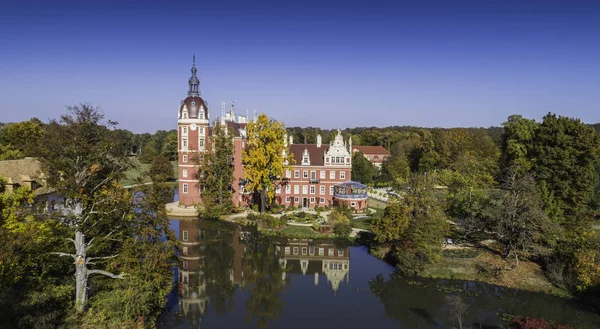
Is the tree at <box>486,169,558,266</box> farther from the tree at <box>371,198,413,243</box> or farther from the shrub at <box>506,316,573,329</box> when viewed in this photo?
the shrub at <box>506,316,573,329</box>

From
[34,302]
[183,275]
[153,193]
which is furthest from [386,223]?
[34,302]

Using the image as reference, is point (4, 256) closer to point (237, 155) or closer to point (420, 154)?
point (237, 155)

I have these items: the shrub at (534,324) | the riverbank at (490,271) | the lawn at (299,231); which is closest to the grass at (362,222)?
the lawn at (299,231)

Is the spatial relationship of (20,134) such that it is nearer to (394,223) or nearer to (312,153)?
(312,153)

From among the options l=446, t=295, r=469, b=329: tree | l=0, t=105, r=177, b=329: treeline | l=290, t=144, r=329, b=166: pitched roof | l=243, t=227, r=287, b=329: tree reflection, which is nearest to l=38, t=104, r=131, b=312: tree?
l=0, t=105, r=177, b=329: treeline

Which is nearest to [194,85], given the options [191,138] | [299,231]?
[191,138]

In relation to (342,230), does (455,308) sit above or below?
below
